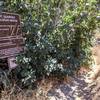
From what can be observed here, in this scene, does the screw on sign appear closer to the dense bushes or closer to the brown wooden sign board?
the brown wooden sign board

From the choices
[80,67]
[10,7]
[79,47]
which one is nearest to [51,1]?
[10,7]

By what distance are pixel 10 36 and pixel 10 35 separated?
21 mm

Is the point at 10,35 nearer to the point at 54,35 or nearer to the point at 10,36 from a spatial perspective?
the point at 10,36

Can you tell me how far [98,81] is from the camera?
285 inches

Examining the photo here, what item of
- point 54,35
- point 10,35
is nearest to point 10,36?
point 10,35

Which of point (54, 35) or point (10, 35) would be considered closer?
point (10, 35)

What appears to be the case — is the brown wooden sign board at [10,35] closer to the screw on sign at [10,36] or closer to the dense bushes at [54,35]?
the screw on sign at [10,36]

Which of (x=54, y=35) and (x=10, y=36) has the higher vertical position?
(x=10, y=36)

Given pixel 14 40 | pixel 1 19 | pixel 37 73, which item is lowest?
pixel 37 73

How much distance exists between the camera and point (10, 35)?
5488 mm

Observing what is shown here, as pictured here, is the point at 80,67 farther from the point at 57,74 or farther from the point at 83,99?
the point at 83,99

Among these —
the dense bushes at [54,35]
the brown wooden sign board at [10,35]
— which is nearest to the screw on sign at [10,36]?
the brown wooden sign board at [10,35]

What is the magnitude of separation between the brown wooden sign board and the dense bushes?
590 millimetres

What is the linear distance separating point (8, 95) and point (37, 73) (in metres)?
1.25
